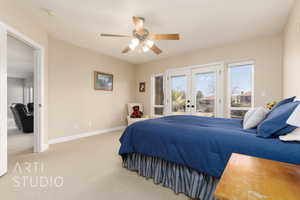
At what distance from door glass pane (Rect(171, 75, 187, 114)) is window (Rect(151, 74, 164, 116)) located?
46 centimetres

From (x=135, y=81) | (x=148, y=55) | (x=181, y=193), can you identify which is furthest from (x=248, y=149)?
(x=135, y=81)

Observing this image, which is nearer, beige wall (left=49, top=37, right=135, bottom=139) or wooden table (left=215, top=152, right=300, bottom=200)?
wooden table (left=215, top=152, right=300, bottom=200)

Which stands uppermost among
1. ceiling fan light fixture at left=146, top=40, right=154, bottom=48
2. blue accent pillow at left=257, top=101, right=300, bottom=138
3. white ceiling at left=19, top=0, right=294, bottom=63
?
white ceiling at left=19, top=0, right=294, bottom=63

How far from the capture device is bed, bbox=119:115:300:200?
3.73ft

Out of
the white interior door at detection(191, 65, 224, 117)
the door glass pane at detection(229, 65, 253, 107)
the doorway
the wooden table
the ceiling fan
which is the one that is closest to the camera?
the wooden table

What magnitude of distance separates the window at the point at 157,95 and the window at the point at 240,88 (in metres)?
2.14

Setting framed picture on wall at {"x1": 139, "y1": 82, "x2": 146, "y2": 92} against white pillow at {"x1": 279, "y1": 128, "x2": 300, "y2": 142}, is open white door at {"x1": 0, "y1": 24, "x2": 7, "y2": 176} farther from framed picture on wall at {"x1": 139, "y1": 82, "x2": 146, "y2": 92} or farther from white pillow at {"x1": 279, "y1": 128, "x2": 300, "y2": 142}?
framed picture on wall at {"x1": 139, "y1": 82, "x2": 146, "y2": 92}

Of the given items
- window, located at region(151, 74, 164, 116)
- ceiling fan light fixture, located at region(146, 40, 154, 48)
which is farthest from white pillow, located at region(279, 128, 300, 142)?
window, located at region(151, 74, 164, 116)

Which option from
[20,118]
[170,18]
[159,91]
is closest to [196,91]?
[159,91]

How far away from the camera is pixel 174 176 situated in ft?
5.34

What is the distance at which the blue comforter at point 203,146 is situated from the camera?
3.56 ft

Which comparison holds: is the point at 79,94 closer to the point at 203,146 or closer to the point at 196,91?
the point at 196,91

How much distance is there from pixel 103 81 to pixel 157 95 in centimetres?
194

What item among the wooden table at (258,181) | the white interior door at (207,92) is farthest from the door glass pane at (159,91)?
the wooden table at (258,181)
